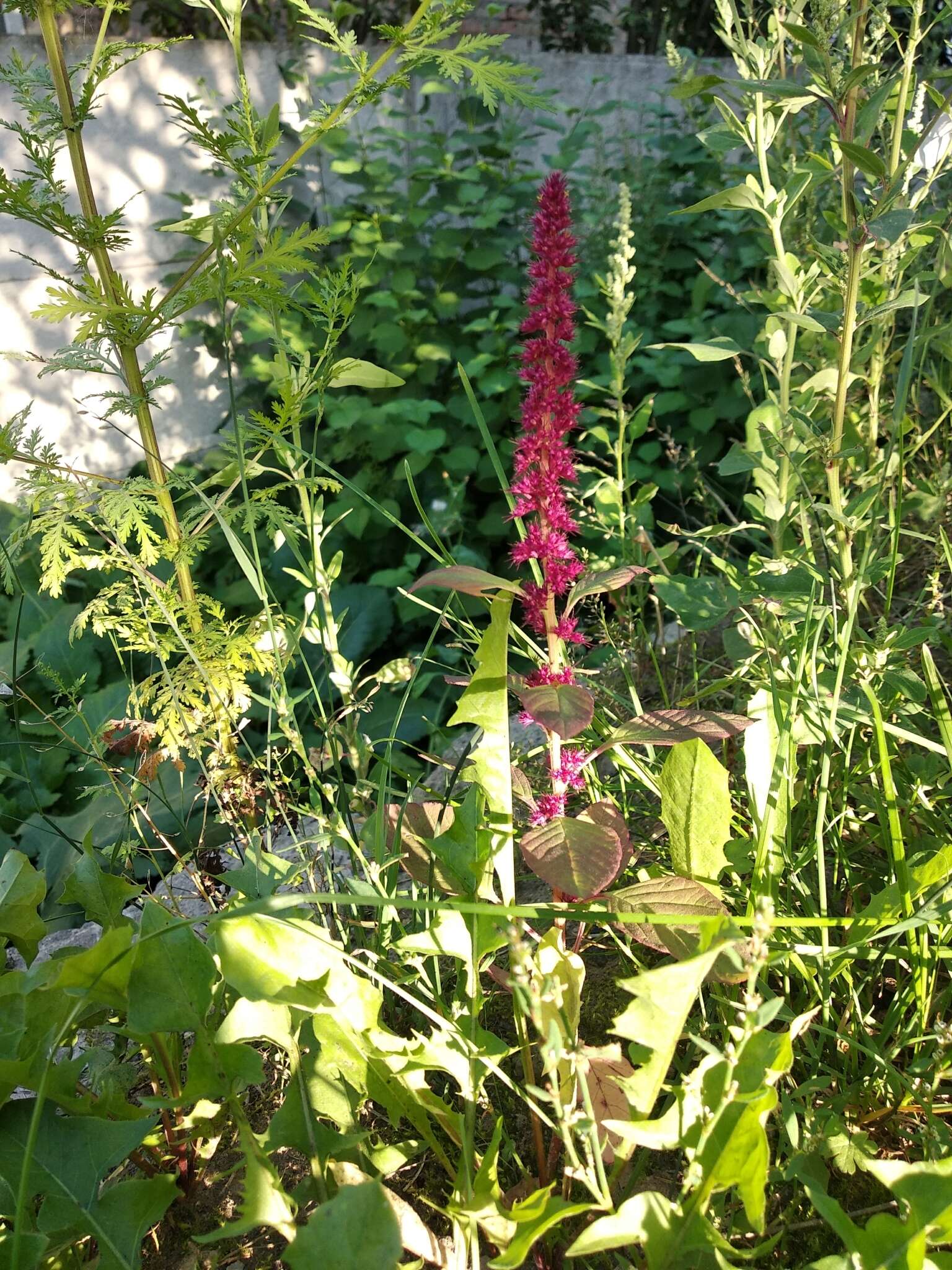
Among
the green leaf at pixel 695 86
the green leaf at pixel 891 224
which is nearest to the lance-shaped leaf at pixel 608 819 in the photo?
the green leaf at pixel 891 224

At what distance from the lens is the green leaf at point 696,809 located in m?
0.96

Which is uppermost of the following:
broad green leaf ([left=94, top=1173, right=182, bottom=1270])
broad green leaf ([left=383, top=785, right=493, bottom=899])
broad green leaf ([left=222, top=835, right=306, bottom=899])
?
broad green leaf ([left=383, top=785, right=493, bottom=899])

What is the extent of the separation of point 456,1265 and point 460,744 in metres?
1.12

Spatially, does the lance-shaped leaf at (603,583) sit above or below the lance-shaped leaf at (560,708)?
above

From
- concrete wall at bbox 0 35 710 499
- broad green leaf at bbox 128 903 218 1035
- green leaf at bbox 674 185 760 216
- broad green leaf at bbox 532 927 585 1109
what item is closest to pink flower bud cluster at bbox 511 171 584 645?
green leaf at bbox 674 185 760 216

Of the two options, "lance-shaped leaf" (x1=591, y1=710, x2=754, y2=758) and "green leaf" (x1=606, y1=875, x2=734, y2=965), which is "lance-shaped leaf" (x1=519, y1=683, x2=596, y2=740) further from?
"green leaf" (x1=606, y1=875, x2=734, y2=965)

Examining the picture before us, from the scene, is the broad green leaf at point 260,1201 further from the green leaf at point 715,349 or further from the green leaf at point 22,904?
the green leaf at point 715,349

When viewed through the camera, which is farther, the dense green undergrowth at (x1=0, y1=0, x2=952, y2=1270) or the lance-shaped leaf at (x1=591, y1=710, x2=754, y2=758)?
the lance-shaped leaf at (x1=591, y1=710, x2=754, y2=758)

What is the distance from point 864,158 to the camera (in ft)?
3.39

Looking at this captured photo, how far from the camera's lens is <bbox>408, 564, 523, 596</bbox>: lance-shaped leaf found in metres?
0.90

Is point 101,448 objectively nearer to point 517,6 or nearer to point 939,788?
point 939,788

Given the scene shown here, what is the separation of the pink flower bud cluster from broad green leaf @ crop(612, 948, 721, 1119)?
1.33 ft

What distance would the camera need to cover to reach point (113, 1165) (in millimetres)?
855

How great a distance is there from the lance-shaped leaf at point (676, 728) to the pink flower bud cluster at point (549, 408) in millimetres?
111
